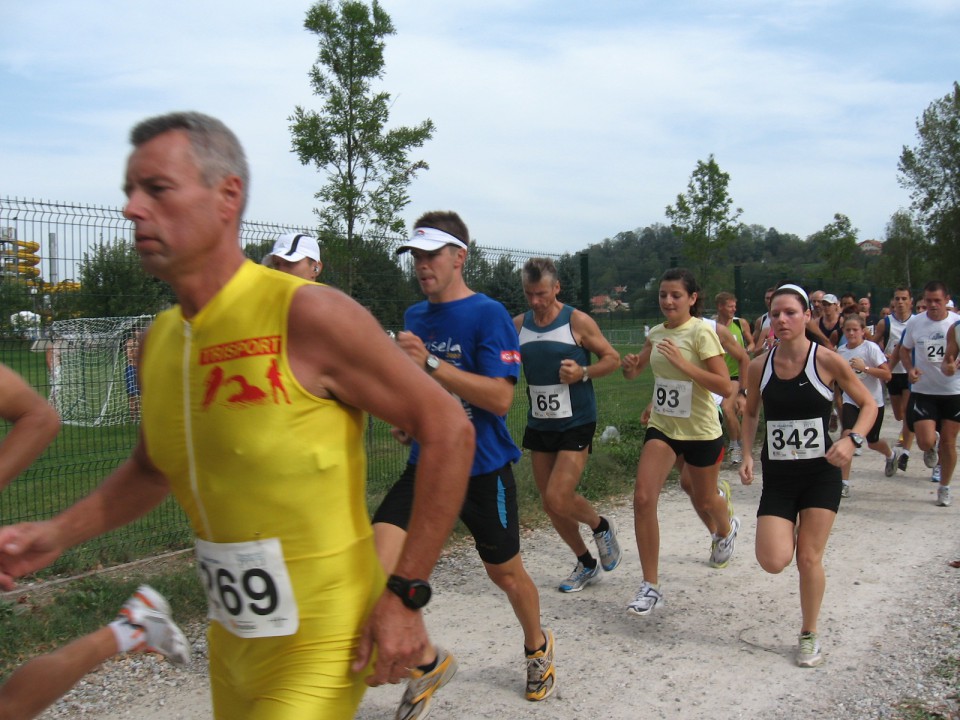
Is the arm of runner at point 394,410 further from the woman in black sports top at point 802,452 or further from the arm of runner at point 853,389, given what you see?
the arm of runner at point 853,389

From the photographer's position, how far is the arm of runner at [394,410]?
78.3 inches

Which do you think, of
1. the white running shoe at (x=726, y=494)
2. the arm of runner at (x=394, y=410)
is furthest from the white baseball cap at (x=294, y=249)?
the arm of runner at (x=394, y=410)

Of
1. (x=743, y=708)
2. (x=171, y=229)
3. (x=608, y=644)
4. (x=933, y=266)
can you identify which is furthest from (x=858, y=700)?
(x=933, y=266)

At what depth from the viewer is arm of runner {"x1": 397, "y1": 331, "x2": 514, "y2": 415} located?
395 centimetres

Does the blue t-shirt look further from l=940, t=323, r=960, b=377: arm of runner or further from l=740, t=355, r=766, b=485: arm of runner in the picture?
l=940, t=323, r=960, b=377: arm of runner

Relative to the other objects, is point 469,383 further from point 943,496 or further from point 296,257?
point 943,496

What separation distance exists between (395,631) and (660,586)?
4793 millimetres

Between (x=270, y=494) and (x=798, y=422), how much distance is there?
13.3 feet

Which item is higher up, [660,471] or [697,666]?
[660,471]

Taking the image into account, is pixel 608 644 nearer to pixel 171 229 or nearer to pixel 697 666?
pixel 697 666

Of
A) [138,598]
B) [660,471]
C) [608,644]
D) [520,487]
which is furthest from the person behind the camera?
[520,487]

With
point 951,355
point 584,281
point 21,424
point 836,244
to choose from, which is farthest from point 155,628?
point 836,244

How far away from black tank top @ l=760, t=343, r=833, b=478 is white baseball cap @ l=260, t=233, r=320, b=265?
299 cm

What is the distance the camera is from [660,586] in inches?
254
